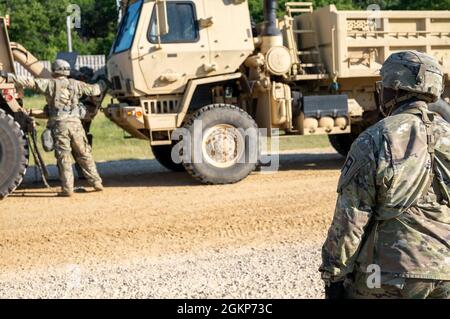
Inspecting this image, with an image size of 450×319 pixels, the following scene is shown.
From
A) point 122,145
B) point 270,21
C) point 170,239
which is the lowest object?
point 122,145

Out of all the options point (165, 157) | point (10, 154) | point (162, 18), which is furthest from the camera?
point (165, 157)

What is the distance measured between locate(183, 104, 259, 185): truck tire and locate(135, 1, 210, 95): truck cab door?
0.59 meters

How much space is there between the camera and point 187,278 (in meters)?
5.15

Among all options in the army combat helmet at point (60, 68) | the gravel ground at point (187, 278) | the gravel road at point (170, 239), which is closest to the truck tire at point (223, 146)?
the gravel road at point (170, 239)

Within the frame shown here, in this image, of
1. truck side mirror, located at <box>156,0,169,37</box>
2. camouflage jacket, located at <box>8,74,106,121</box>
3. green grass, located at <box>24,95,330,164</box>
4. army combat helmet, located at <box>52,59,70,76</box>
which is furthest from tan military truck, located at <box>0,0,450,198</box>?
green grass, located at <box>24,95,330,164</box>

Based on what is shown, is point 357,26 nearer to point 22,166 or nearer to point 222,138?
point 222,138

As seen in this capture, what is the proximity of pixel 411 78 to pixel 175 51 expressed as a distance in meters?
6.80

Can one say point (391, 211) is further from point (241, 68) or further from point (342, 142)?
point (342, 142)

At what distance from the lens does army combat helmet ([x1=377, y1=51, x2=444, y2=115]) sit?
2852 millimetres

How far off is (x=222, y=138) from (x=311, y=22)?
8.93 feet

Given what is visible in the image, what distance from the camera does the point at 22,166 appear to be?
8.56 m

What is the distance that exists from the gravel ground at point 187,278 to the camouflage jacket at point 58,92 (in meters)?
3.62
